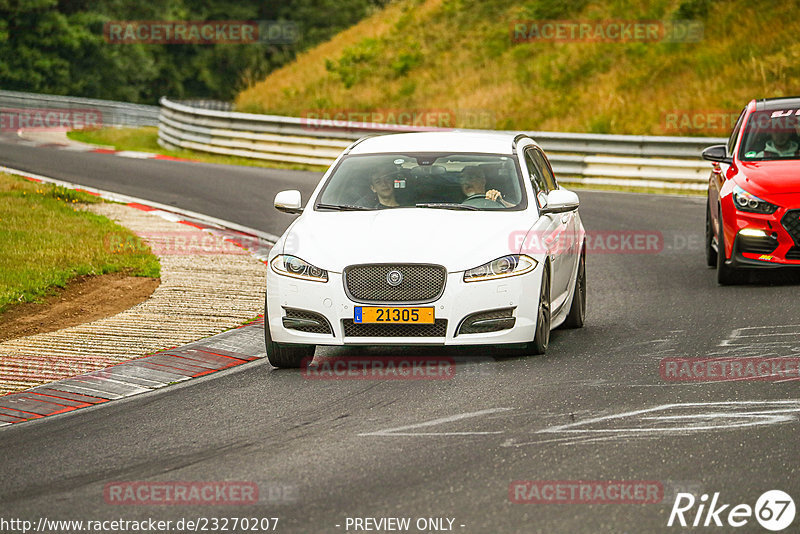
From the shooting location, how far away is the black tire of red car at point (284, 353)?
9141 mm

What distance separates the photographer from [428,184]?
10.0 metres

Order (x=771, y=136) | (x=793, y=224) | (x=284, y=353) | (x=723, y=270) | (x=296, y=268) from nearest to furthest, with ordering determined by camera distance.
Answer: (x=296, y=268)
(x=284, y=353)
(x=793, y=224)
(x=723, y=270)
(x=771, y=136)

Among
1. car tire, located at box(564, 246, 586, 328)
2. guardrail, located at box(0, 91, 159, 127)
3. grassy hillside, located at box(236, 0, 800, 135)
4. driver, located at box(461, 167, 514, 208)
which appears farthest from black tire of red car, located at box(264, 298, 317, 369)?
guardrail, located at box(0, 91, 159, 127)

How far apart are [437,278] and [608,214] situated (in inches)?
420

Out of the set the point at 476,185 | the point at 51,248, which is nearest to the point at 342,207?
the point at 476,185

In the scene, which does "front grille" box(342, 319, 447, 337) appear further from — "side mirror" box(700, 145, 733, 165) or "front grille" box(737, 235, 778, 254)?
"side mirror" box(700, 145, 733, 165)

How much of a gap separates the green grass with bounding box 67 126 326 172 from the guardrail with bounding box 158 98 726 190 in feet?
0.52

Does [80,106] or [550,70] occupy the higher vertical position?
[550,70]

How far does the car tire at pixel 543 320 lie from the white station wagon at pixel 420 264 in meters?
0.01

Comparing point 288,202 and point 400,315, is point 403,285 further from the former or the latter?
point 288,202

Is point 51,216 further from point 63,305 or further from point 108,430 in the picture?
point 108,430

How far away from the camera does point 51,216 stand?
16516 millimetres

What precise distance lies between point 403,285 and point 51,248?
6606 millimetres

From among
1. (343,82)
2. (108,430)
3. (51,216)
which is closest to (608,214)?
(51,216)
